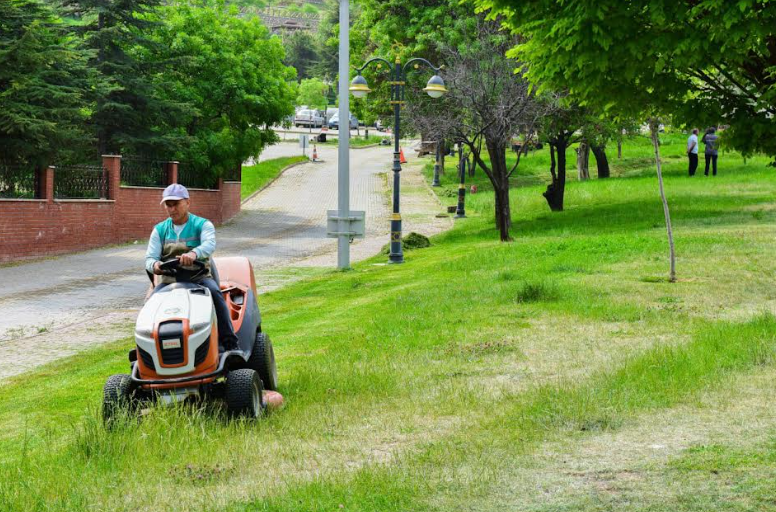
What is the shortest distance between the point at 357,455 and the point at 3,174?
2310cm

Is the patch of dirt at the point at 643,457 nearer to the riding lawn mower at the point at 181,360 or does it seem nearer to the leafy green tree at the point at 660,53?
the riding lawn mower at the point at 181,360

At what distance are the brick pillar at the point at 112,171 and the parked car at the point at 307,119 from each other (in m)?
76.0

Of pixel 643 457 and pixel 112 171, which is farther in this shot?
pixel 112 171

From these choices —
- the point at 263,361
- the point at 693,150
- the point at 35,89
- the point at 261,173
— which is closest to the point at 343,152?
the point at 35,89

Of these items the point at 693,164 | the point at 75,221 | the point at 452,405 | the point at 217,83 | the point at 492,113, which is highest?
the point at 217,83

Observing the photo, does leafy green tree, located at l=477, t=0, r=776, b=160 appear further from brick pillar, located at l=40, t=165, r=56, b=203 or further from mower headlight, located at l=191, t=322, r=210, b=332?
brick pillar, located at l=40, t=165, r=56, b=203

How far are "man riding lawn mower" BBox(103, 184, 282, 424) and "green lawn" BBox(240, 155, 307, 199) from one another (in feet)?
147

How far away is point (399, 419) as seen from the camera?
791 cm

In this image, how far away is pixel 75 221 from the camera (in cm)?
3067

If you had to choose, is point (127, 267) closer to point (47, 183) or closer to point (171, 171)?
point (47, 183)

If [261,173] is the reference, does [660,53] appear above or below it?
above

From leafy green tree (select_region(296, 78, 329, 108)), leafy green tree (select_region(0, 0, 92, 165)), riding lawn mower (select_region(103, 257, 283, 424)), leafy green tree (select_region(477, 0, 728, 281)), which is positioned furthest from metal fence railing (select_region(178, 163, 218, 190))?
leafy green tree (select_region(296, 78, 329, 108))

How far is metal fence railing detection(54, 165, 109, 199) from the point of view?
99.5 feet

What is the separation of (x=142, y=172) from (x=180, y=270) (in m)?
28.6
